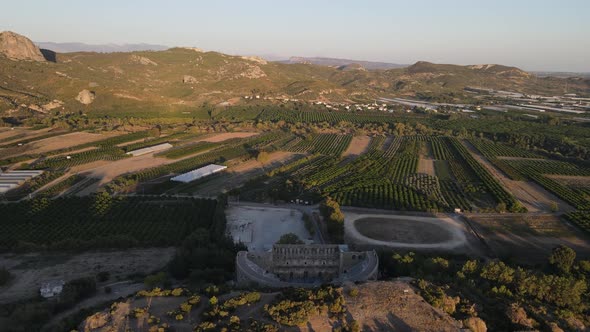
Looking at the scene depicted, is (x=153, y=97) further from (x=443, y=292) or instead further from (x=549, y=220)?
(x=443, y=292)

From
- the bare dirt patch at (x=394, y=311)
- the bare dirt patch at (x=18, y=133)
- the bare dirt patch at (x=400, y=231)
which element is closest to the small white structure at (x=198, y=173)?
the bare dirt patch at (x=400, y=231)

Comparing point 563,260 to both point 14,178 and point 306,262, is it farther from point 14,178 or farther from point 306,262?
point 14,178

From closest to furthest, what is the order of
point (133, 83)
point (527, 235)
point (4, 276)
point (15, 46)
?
point (4, 276)
point (527, 235)
point (15, 46)
point (133, 83)

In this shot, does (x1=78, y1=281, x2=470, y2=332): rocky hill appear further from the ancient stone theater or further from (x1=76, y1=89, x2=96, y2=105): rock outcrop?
(x1=76, y1=89, x2=96, y2=105): rock outcrop

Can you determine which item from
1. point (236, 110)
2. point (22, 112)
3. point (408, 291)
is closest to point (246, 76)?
point (236, 110)

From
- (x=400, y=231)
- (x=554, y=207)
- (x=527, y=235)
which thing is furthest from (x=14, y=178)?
(x=554, y=207)

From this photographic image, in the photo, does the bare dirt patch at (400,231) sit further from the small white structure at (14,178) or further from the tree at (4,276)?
the small white structure at (14,178)
